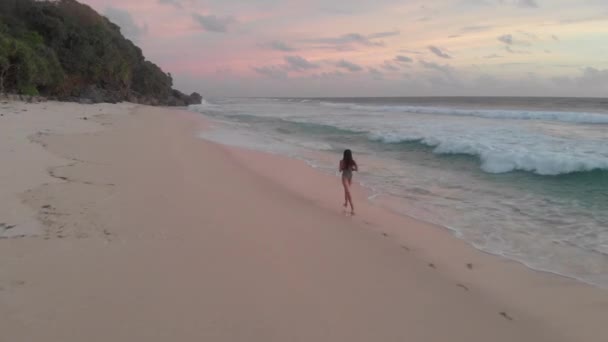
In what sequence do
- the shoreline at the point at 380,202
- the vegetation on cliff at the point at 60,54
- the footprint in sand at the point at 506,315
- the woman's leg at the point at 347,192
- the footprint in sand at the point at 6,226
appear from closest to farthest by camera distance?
the footprint in sand at the point at 506,315 → the footprint in sand at the point at 6,226 → the shoreline at the point at 380,202 → the woman's leg at the point at 347,192 → the vegetation on cliff at the point at 60,54

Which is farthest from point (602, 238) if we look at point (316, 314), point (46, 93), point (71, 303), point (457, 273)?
point (46, 93)

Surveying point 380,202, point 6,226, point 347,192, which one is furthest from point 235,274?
point 380,202

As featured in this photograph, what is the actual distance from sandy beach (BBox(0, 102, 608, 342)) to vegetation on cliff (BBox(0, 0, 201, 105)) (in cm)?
2797

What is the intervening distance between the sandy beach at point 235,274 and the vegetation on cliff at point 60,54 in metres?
28.0

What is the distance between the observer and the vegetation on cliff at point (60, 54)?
96.6 ft

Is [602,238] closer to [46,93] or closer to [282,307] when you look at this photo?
[282,307]

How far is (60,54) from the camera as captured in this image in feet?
139

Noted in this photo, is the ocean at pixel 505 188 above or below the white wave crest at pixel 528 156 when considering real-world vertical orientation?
below

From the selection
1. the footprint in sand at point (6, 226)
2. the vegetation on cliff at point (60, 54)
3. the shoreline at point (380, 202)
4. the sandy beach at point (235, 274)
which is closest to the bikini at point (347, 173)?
the shoreline at point (380, 202)

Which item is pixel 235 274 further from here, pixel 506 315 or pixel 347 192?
pixel 347 192

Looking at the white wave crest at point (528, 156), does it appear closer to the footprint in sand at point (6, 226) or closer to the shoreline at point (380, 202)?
the shoreline at point (380, 202)

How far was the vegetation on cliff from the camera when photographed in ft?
96.6

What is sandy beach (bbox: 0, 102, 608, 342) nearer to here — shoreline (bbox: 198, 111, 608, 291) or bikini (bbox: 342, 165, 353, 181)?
shoreline (bbox: 198, 111, 608, 291)

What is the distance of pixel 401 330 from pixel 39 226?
423 centimetres
